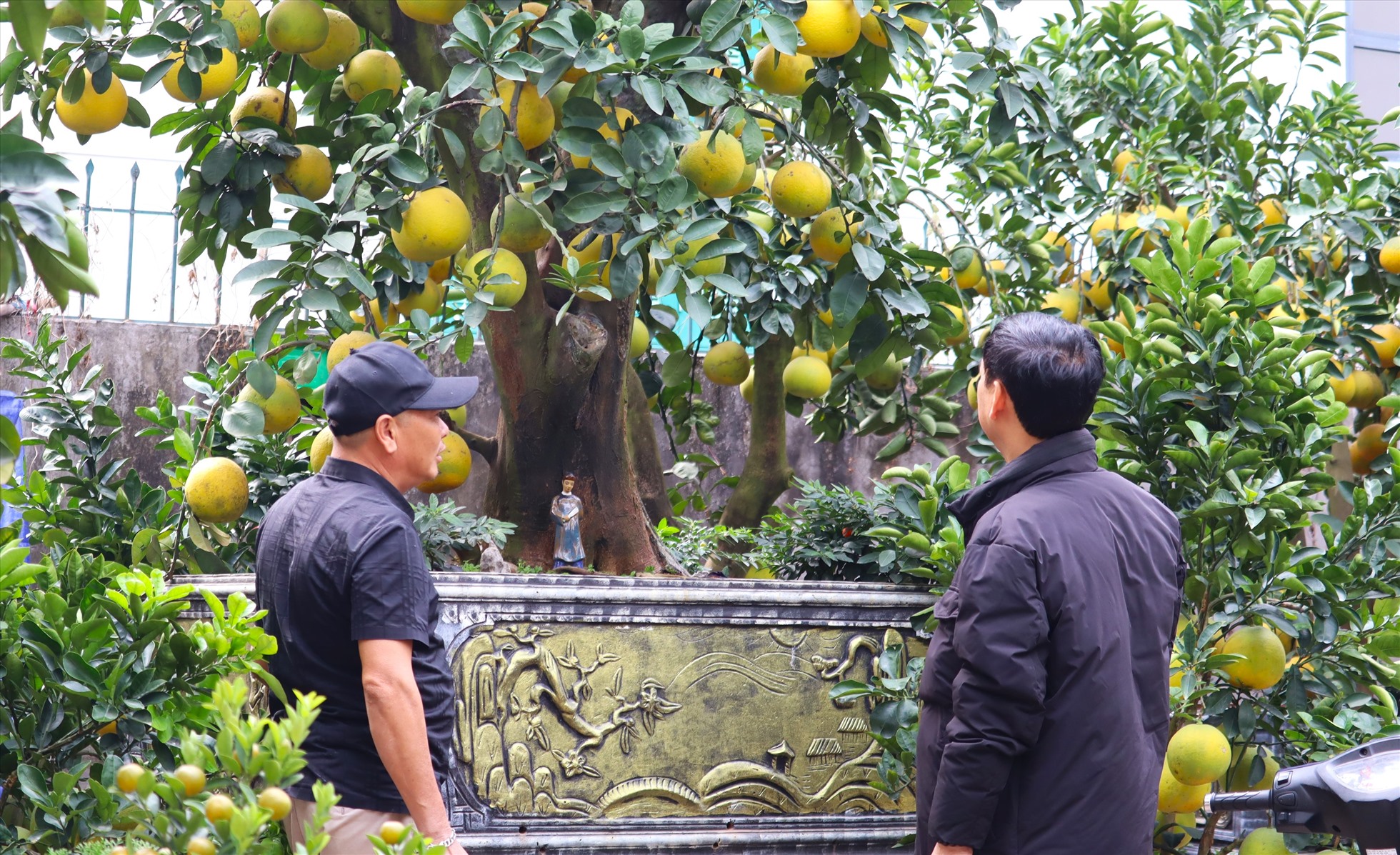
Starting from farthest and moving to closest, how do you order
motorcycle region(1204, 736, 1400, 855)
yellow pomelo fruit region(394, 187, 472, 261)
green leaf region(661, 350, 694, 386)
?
green leaf region(661, 350, 694, 386) < yellow pomelo fruit region(394, 187, 472, 261) < motorcycle region(1204, 736, 1400, 855)

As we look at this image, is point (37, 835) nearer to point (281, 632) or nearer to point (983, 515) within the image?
point (281, 632)

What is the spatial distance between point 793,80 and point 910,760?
1.60 m

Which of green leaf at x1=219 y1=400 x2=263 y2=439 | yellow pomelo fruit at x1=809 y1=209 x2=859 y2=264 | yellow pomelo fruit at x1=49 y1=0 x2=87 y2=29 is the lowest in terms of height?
green leaf at x1=219 y1=400 x2=263 y2=439

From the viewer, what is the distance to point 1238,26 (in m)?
4.80

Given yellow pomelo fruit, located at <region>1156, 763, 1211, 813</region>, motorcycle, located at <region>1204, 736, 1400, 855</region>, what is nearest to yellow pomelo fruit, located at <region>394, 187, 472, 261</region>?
motorcycle, located at <region>1204, 736, 1400, 855</region>

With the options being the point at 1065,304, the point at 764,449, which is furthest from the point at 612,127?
the point at 1065,304

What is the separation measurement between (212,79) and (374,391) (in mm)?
1264

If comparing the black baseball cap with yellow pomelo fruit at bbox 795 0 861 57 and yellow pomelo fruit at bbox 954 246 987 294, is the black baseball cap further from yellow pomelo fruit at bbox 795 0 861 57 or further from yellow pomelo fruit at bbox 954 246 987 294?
yellow pomelo fruit at bbox 954 246 987 294

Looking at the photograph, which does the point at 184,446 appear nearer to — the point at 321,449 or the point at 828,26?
the point at 321,449

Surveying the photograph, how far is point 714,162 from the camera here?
2760 millimetres

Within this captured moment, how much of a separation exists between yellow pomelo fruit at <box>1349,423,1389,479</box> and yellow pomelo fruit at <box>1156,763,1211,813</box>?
176 cm

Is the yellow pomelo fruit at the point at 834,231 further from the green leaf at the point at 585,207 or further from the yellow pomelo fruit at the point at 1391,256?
the yellow pomelo fruit at the point at 1391,256

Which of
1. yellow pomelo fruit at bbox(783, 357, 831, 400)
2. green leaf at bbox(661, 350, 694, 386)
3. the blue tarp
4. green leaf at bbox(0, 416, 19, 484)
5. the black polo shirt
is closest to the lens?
green leaf at bbox(0, 416, 19, 484)

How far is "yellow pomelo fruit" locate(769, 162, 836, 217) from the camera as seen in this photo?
118 inches
